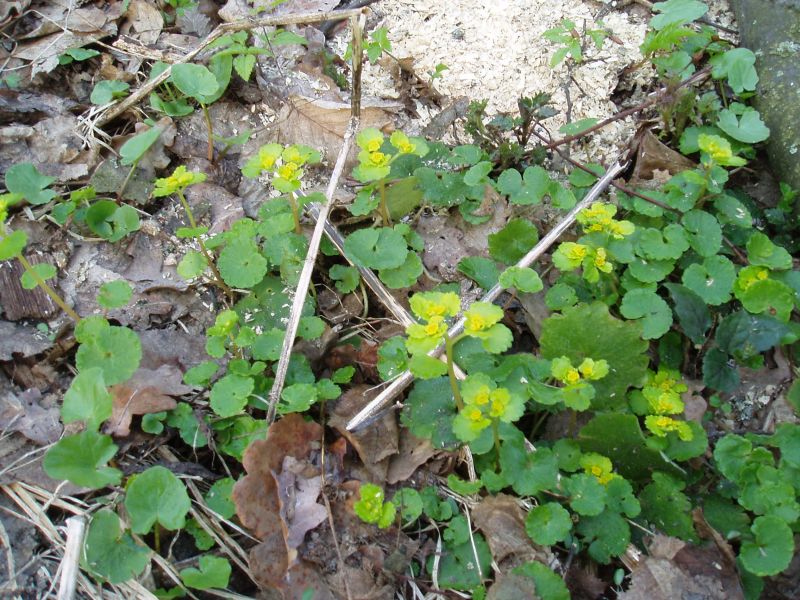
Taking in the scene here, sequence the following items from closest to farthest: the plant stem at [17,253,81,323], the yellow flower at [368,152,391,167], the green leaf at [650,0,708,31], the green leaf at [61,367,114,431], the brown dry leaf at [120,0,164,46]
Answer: the green leaf at [61,367,114,431]
the plant stem at [17,253,81,323]
the yellow flower at [368,152,391,167]
the green leaf at [650,0,708,31]
the brown dry leaf at [120,0,164,46]

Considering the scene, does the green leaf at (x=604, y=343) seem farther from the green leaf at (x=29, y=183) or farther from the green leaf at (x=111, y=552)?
the green leaf at (x=29, y=183)

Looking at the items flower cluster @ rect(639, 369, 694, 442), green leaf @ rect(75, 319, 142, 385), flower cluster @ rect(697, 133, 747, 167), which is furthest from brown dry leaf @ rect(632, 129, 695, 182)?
green leaf @ rect(75, 319, 142, 385)

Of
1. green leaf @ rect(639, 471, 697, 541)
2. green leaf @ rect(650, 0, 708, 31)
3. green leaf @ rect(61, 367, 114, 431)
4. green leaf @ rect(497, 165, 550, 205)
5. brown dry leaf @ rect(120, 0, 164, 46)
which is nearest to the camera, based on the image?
green leaf @ rect(61, 367, 114, 431)

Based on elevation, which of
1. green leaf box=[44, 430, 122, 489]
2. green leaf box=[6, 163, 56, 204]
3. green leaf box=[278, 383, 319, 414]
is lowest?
green leaf box=[278, 383, 319, 414]

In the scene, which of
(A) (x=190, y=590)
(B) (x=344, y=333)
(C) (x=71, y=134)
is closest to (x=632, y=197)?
(B) (x=344, y=333)

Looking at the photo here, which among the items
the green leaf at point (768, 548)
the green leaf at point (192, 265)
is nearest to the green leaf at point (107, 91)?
the green leaf at point (192, 265)

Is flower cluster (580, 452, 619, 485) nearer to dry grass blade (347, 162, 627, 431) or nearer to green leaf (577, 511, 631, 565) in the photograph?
green leaf (577, 511, 631, 565)
